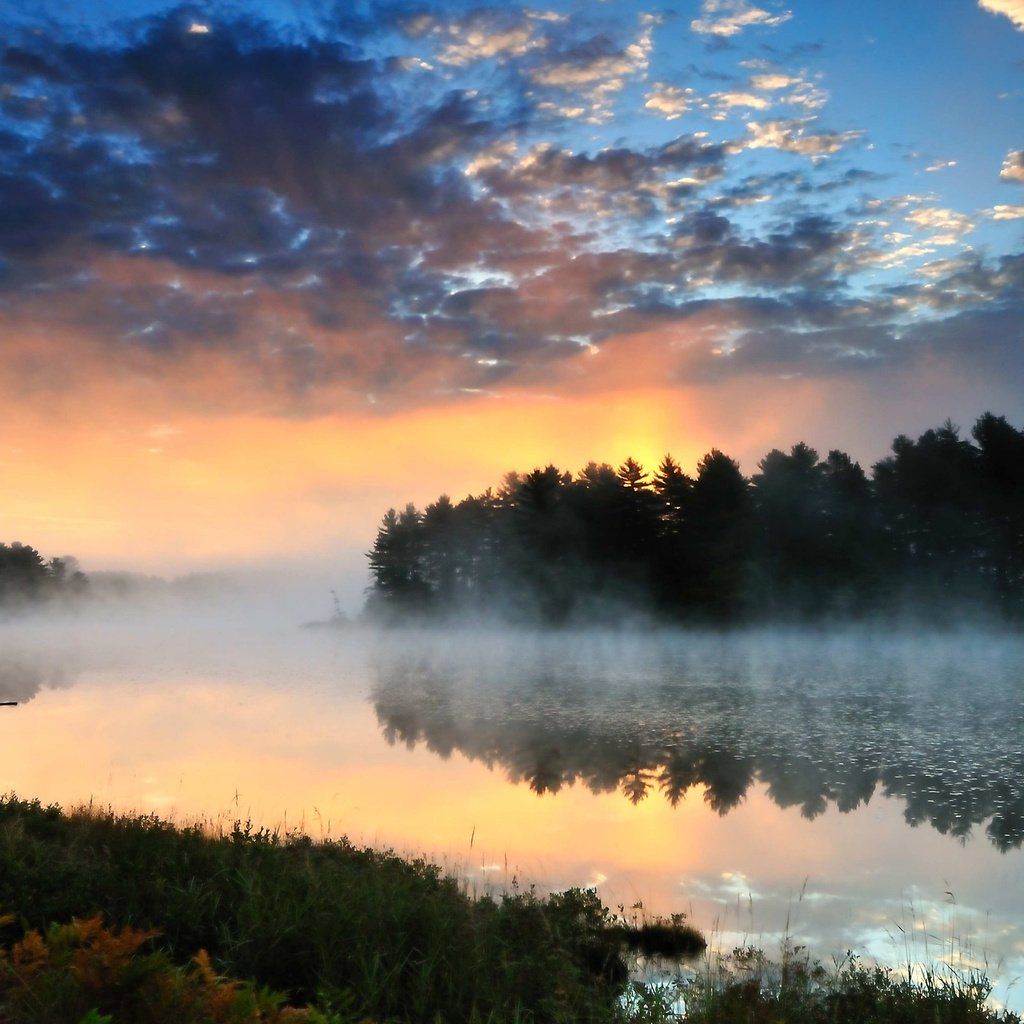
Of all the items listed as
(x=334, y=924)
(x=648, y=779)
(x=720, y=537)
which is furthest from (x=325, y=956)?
(x=720, y=537)

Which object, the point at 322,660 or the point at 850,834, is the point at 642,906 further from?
the point at 322,660

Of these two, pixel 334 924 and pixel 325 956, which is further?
pixel 334 924

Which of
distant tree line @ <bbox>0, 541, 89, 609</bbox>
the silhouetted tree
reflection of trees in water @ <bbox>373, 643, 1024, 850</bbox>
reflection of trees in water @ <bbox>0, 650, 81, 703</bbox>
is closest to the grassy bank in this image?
reflection of trees in water @ <bbox>373, 643, 1024, 850</bbox>

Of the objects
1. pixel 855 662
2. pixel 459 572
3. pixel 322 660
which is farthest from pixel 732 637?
pixel 459 572

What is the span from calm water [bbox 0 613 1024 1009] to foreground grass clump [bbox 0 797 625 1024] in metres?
2.33

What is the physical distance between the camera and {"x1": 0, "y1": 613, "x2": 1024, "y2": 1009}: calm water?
42.2ft

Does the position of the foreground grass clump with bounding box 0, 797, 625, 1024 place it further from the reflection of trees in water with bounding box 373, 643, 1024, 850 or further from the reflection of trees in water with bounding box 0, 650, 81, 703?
the reflection of trees in water with bounding box 0, 650, 81, 703

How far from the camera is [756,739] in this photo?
25406mm

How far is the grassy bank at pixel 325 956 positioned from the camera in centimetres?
622

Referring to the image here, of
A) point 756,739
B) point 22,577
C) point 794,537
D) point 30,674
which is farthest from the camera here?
point 22,577

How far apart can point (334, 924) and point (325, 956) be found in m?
0.57

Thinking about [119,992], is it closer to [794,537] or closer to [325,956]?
[325,956]

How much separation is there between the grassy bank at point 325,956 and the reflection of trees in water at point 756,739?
819 centimetres

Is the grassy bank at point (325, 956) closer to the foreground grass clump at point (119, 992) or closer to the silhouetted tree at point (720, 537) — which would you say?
the foreground grass clump at point (119, 992)
